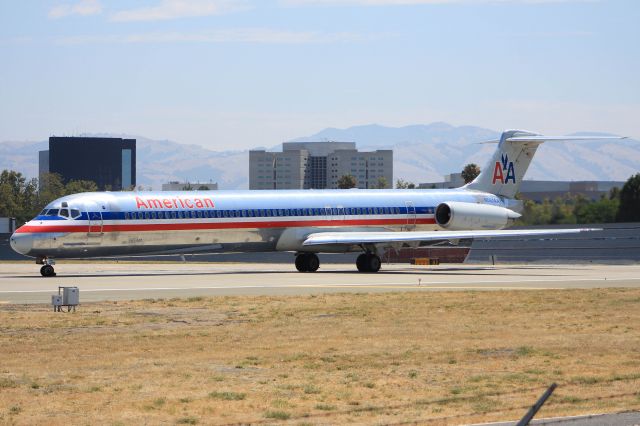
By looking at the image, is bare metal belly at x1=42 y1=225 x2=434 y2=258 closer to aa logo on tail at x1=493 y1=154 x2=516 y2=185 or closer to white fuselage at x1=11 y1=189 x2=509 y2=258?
white fuselage at x1=11 y1=189 x2=509 y2=258

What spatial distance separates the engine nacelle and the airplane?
5 cm

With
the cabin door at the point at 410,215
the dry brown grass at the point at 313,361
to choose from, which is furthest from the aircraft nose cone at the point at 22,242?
the cabin door at the point at 410,215

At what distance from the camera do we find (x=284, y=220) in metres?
49.9

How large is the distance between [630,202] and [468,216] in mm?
61502

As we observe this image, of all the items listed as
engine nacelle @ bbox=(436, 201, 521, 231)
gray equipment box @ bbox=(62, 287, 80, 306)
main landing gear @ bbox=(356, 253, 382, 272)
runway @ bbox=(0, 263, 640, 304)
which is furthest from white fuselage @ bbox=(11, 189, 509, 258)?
gray equipment box @ bbox=(62, 287, 80, 306)

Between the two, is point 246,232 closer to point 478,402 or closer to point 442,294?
point 442,294

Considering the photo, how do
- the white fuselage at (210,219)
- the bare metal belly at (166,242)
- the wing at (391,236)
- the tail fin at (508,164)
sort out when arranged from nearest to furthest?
the bare metal belly at (166,242)
the white fuselage at (210,219)
the wing at (391,236)
the tail fin at (508,164)

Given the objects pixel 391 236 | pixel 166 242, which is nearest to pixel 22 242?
pixel 166 242

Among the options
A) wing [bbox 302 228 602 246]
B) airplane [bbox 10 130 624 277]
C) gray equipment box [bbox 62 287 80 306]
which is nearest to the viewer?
gray equipment box [bbox 62 287 80 306]

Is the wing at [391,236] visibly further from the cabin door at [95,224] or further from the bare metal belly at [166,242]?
the cabin door at [95,224]

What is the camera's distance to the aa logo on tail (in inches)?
2286

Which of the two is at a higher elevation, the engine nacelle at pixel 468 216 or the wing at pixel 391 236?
the engine nacelle at pixel 468 216

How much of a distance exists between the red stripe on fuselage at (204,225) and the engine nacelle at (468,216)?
694mm

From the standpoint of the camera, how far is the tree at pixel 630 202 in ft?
357
